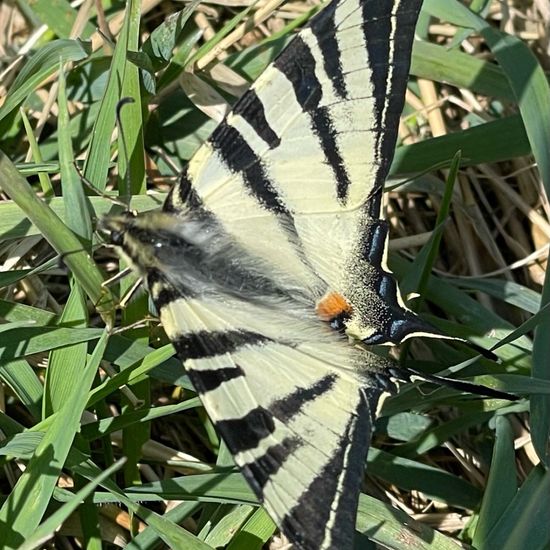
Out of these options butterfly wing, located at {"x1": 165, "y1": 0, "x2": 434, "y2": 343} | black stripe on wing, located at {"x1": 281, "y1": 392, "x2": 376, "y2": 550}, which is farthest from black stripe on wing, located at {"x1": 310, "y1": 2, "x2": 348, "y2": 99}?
black stripe on wing, located at {"x1": 281, "y1": 392, "x2": 376, "y2": 550}

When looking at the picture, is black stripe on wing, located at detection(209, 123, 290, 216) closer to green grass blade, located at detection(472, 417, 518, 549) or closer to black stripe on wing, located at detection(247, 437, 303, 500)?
black stripe on wing, located at detection(247, 437, 303, 500)

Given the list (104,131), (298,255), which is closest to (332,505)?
(298,255)

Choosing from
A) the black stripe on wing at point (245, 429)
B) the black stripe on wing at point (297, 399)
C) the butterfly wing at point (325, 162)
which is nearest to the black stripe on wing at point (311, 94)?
the butterfly wing at point (325, 162)

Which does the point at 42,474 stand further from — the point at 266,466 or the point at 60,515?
the point at 266,466

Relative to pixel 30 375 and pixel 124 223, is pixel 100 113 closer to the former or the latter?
pixel 124 223

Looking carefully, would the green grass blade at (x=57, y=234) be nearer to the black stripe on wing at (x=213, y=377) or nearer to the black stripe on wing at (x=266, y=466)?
the black stripe on wing at (x=213, y=377)

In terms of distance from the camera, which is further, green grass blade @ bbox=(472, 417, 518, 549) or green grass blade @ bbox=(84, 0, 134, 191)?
green grass blade @ bbox=(84, 0, 134, 191)
